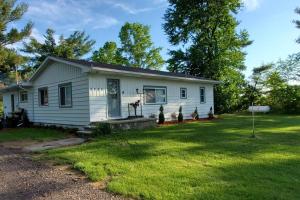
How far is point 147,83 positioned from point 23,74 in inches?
1192

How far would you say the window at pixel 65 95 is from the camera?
13178 mm

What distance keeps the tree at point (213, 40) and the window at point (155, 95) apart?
12753mm

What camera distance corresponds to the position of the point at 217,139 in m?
9.02

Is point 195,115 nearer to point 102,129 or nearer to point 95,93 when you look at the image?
point 95,93

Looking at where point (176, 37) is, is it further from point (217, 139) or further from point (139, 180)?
point (139, 180)

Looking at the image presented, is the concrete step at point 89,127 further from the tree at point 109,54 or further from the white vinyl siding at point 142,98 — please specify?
the tree at point 109,54

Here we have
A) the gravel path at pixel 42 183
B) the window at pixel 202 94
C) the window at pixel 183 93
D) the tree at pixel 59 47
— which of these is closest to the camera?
the gravel path at pixel 42 183

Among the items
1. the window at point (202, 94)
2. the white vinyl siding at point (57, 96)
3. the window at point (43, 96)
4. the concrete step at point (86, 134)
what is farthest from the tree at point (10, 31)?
the concrete step at point (86, 134)

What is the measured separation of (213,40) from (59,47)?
2059cm

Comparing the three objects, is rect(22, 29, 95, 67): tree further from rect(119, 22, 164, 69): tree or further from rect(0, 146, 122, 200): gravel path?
rect(0, 146, 122, 200): gravel path

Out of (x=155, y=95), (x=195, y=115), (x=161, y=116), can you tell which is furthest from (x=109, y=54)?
(x=161, y=116)

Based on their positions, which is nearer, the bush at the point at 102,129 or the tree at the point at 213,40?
the bush at the point at 102,129

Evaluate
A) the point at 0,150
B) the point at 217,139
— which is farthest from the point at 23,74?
the point at 217,139

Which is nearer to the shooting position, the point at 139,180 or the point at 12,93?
the point at 139,180
